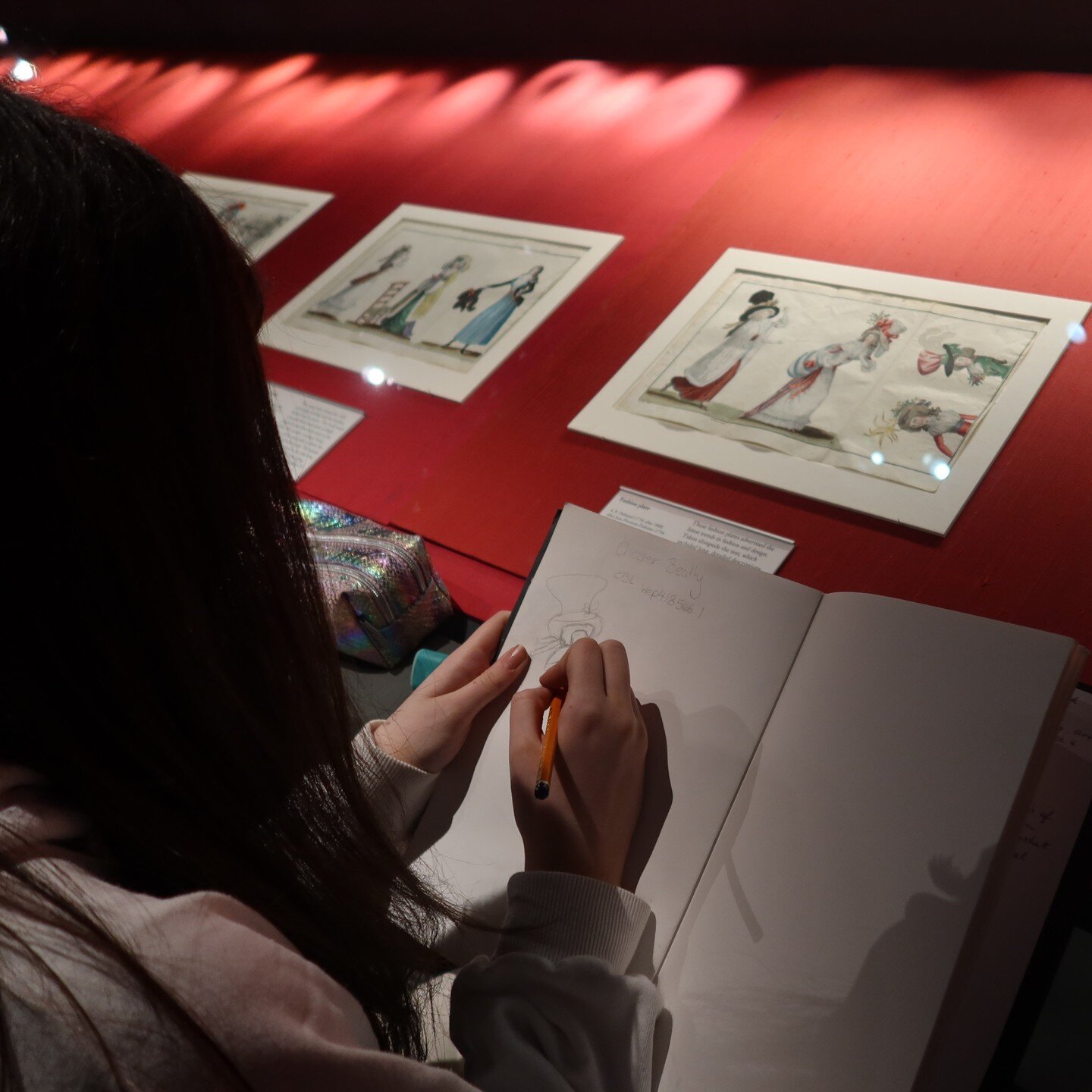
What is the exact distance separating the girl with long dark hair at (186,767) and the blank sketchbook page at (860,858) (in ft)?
0.21

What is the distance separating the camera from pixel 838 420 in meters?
1.15

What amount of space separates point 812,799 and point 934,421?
1.85 ft

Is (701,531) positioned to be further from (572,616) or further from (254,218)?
(254,218)

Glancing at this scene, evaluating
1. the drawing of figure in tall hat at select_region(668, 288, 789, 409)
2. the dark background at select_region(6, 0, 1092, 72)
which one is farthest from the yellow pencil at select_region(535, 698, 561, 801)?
the dark background at select_region(6, 0, 1092, 72)

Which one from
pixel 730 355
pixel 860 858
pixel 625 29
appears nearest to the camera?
pixel 860 858

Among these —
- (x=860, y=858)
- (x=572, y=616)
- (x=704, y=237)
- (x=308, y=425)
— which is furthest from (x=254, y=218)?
(x=860, y=858)

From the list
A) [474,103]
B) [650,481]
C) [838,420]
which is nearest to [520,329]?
[650,481]

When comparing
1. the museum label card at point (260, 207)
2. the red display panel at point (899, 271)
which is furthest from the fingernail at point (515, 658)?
the museum label card at point (260, 207)

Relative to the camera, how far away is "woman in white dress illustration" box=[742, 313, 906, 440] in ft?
3.87

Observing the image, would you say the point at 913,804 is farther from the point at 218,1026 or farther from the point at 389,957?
the point at 218,1026

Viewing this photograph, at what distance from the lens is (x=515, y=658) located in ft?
3.06

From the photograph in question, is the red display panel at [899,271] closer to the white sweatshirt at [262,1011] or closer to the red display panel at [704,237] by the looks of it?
the red display panel at [704,237]

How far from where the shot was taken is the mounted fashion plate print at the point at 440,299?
1517mm

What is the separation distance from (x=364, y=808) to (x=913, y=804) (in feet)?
1.33
